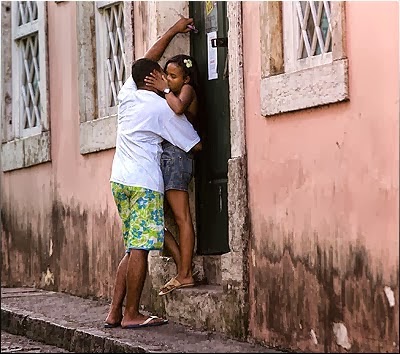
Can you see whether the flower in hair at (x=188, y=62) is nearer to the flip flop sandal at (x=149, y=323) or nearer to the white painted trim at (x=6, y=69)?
the flip flop sandal at (x=149, y=323)

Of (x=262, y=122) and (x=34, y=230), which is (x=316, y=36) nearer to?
(x=262, y=122)

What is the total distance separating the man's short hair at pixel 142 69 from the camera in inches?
344

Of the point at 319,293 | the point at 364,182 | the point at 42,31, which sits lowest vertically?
the point at 319,293

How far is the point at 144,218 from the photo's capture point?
848 centimetres

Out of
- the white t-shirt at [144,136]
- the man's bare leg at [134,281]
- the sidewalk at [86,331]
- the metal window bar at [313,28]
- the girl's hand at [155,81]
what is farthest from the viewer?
the girl's hand at [155,81]

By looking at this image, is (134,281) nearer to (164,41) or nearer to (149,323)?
(149,323)

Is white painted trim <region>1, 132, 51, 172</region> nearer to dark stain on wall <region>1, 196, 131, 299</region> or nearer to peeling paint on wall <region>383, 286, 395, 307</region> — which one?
dark stain on wall <region>1, 196, 131, 299</region>

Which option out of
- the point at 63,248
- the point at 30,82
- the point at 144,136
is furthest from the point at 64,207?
the point at 144,136

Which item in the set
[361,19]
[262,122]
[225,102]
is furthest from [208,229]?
[361,19]

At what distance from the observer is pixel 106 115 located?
10711 millimetres

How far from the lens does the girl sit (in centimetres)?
877

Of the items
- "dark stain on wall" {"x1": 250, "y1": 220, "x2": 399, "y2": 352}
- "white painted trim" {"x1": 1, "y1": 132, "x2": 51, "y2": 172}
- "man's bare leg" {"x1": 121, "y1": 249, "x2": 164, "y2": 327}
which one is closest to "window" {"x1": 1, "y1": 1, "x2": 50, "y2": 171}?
"white painted trim" {"x1": 1, "y1": 132, "x2": 51, "y2": 172}

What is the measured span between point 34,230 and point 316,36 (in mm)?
5230

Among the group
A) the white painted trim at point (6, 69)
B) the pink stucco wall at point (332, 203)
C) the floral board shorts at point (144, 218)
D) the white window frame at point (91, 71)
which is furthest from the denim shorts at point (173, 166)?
the white painted trim at point (6, 69)
